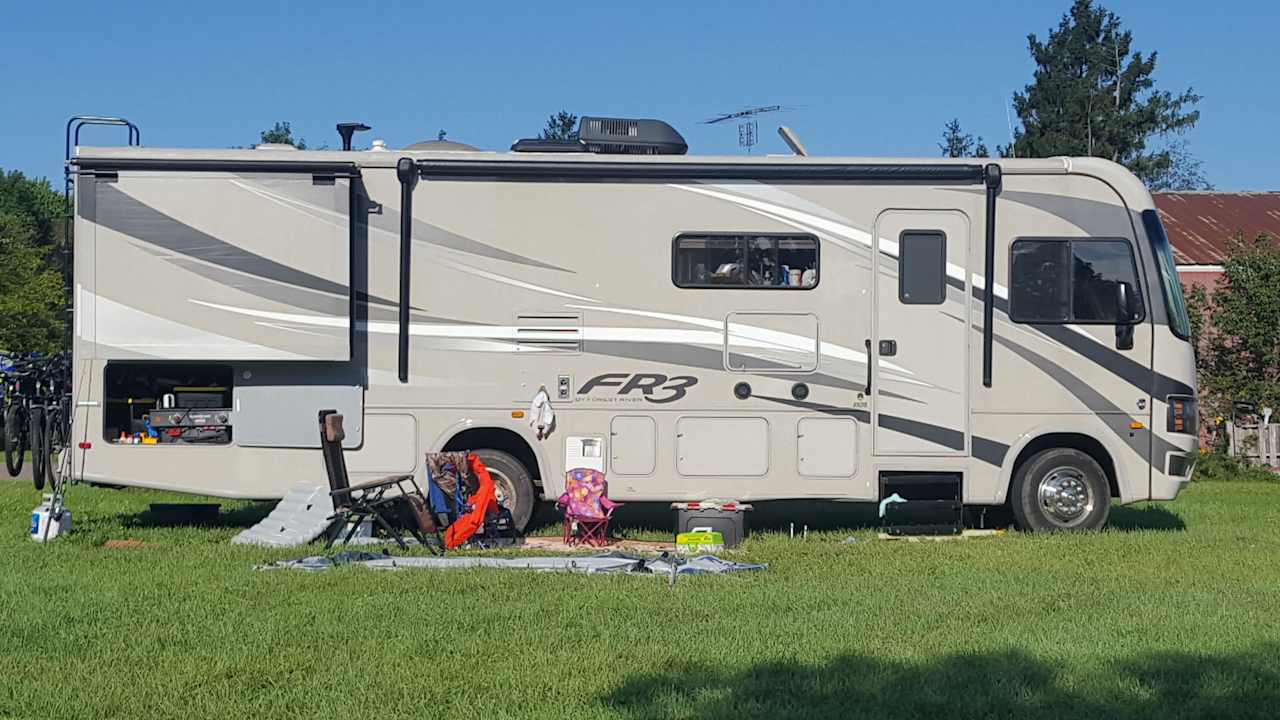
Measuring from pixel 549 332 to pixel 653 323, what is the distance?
0.86 metres

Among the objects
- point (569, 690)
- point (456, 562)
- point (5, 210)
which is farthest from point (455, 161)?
point (5, 210)

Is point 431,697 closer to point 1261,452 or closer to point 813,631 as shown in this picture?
point 813,631

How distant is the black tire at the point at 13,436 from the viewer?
13.4m

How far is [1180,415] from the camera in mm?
12250

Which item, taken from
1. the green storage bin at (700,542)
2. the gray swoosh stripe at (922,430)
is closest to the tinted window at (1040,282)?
the gray swoosh stripe at (922,430)

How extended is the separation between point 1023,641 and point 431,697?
3.12 meters

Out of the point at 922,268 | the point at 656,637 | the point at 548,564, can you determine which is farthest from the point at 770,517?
the point at 656,637

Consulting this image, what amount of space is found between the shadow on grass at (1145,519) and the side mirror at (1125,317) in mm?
1913

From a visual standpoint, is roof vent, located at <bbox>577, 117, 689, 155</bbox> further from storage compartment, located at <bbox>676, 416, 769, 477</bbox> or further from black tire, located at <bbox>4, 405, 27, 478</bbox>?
black tire, located at <bbox>4, 405, 27, 478</bbox>

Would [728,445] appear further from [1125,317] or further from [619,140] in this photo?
[1125,317]

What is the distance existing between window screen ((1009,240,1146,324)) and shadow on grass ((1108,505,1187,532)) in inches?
85.8

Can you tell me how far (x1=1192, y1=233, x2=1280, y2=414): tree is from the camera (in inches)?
904

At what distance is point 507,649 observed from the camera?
738 cm

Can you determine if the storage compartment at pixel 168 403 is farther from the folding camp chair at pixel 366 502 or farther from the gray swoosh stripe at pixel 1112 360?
the gray swoosh stripe at pixel 1112 360
